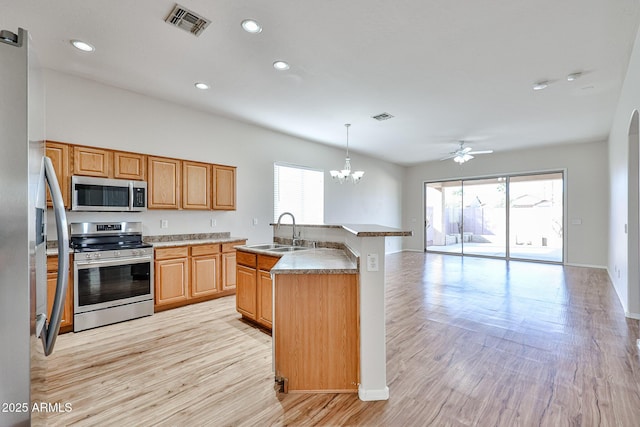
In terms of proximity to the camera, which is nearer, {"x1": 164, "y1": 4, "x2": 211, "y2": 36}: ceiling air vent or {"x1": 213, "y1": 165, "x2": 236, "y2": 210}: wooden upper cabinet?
{"x1": 164, "y1": 4, "x2": 211, "y2": 36}: ceiling air vent

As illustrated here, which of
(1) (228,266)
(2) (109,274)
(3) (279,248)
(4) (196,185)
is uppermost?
(4) (196,185)

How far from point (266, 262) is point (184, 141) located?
272cm

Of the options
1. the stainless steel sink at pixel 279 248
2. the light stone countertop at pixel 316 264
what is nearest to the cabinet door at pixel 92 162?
the stainless steel sink at pixel 279 248

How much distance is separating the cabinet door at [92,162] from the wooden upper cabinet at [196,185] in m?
0.91

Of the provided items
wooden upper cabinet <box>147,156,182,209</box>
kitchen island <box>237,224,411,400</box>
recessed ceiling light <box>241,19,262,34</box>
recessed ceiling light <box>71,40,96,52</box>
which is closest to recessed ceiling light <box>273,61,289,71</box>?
recessed ceiling light <box>241,19,262,34</box>

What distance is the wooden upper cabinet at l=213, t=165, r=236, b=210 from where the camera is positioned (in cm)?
459

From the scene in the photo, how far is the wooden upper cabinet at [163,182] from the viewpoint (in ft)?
12.8

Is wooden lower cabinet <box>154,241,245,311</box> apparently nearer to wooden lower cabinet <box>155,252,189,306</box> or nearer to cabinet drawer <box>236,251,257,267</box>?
wooden lower cabinet <box>155,252,189,306</box>

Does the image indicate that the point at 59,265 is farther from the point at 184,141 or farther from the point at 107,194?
the point at 184,141

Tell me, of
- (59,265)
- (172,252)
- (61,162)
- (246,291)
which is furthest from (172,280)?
(59,265)

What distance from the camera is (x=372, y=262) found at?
78.4 inches

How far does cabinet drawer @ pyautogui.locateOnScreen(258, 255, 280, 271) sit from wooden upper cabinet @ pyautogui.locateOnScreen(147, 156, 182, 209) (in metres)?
1.87

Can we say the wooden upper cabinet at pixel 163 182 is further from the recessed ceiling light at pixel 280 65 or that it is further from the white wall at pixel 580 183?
the white wall at pixel 580 183

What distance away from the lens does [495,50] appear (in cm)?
299
